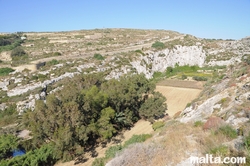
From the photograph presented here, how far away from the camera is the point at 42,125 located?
62.2ft

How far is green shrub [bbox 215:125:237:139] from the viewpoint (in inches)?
439

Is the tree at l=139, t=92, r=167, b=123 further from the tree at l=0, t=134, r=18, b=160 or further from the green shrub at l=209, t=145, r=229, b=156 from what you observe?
the green shrub at l=209, t=145, r=229, b=156

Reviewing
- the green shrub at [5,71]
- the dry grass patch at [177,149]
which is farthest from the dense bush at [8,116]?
the dry grass patch at [177,149]

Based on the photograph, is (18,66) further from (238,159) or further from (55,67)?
(238,159)

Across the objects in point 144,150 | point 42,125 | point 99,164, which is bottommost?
point 99,164

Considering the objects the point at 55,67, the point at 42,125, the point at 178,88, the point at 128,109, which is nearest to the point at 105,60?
the point at 55,67

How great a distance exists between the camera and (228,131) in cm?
1146

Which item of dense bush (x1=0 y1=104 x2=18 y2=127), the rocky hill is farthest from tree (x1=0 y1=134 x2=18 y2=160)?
dense bush (x1=0 y1=104 x2=18 y2=127)

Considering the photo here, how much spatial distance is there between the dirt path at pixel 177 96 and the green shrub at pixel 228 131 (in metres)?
20.5

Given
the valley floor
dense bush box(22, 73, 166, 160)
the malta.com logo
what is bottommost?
the valley floor

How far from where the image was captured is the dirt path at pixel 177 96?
35037mm

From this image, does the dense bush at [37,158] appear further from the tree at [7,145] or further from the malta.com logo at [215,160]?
the malta.com logo at [215,160]

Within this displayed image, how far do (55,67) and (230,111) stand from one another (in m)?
36.5

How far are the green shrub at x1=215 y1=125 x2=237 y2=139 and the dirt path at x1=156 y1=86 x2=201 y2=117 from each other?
2052 centimetres
